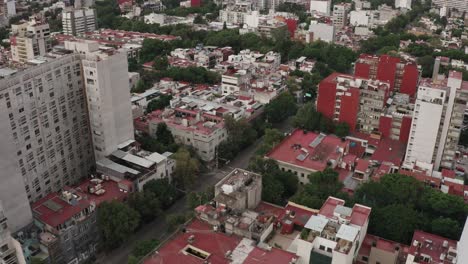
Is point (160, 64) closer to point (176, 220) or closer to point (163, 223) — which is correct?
point (163, 223)

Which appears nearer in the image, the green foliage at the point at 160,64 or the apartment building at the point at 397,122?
the apartment building at the point at 397,122

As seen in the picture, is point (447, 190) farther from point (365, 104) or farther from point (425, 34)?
point (425, 34)

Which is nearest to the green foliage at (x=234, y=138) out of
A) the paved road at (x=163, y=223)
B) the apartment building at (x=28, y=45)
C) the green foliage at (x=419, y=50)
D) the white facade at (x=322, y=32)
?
the paved road at (x=163, y=223)

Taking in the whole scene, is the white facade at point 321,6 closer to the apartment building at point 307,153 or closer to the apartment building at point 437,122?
the apartment building at point 307,153

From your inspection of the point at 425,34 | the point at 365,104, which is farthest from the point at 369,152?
the point at 425,34

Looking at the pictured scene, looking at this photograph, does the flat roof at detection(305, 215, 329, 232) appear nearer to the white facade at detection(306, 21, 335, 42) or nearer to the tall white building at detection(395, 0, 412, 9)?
the white facade at detection(306, 21, 335, 42)

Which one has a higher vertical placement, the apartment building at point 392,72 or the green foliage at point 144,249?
the apartment building at point 392,72

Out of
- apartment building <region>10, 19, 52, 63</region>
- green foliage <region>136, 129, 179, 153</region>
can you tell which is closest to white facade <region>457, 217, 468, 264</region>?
green foliage <region>136, 129, 179, 153</region>
